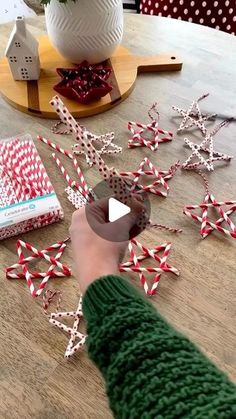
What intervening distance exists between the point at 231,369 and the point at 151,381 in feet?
0.77

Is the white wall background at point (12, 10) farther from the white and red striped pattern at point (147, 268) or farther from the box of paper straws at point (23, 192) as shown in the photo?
the white and red striped pattern at point (147, 268)

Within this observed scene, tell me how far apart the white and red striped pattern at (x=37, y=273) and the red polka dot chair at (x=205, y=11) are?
1085 mm

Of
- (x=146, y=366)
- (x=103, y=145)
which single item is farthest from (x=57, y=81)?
(x=146, y=366)

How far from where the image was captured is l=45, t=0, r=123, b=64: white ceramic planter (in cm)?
104

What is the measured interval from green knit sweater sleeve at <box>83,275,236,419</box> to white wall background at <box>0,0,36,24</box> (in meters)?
1.55

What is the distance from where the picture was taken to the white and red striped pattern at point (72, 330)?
2.23 ft

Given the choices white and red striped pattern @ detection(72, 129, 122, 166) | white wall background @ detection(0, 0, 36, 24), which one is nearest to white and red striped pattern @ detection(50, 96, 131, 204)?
white and red striped pattern @ detection(72, 129, 122, 166)

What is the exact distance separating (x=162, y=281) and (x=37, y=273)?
22 cm

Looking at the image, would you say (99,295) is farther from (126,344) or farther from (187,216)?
(187,216)

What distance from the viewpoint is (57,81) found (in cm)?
113

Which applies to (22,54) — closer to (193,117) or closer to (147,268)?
(193,117)

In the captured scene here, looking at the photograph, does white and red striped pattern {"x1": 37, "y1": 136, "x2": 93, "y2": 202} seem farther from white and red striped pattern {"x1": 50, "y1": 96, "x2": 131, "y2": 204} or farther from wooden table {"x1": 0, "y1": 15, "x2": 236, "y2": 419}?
white and red striped pattern {"x1": 50, "y1": 96, "x2": 131, "y2": 204}

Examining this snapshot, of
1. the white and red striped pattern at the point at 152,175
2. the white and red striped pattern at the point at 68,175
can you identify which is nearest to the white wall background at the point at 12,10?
the white and red striped pattern at the point at 68,175
